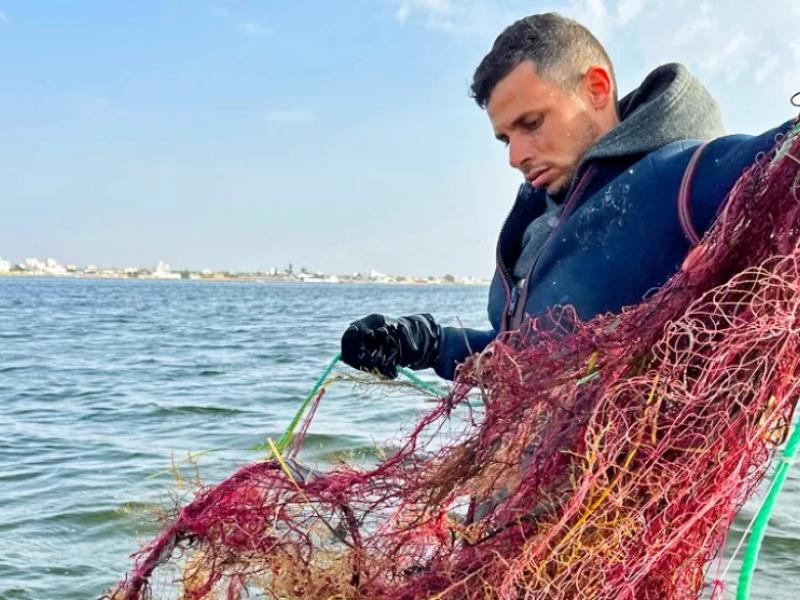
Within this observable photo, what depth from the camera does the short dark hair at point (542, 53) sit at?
262 cm

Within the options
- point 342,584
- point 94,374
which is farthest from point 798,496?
point 94,374

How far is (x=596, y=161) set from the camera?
253cm

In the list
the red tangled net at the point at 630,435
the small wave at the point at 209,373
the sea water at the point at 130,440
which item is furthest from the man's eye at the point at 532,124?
the small wave at the point at 209,373

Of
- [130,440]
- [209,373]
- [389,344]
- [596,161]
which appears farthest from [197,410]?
[596,161]

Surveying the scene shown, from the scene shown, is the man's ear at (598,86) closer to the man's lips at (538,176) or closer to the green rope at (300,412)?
the man's lips at (538,176)

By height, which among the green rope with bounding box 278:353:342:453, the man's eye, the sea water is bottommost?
the sea water

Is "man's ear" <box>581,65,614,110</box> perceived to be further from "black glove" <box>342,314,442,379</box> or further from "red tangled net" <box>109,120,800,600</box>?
"black glove" <box>342,314,442,379</box>

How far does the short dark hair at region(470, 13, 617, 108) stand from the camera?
262 centimetres

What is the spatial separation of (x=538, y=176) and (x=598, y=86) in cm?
34

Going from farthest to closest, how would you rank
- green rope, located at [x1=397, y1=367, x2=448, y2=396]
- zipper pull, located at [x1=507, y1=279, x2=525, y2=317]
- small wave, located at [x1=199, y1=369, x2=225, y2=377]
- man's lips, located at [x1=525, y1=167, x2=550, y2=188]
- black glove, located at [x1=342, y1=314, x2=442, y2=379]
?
small wave, located at [x1=199, y1=369, x2=225, y2=377] → black glove, located at [x1=342, y1=314, x2=442, y2=379] → zipper pull, located at [x1=507, y1=279, x2=525, y2=317] → man's lips, located at [x1=525, y1=167, x2=550, y2=188] → green rope, located at [x1=397, y1=367, x2=448, y2=396]

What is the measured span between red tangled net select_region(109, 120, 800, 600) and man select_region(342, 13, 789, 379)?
0.40 meters

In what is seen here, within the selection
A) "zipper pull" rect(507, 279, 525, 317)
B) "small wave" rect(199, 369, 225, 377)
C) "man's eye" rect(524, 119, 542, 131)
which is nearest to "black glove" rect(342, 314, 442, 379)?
"zipper pull" rect(507, 279, 525, 317)

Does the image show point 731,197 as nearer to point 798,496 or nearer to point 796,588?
point 796,588

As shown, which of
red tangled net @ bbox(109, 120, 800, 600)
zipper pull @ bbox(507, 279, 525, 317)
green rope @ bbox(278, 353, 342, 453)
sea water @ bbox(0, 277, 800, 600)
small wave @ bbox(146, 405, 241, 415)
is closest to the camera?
red tangled net @ bbox(109, 120, 800, 600)
